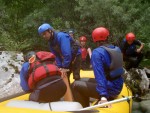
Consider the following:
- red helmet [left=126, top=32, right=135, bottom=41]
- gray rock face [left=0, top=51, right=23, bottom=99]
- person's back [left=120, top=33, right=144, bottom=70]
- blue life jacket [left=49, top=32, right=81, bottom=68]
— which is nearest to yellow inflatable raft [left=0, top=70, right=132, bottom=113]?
blue life jacket [left=49, top=32, right=81, bottom=68]

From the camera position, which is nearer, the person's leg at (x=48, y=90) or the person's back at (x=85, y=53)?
the person's leg at (x=48, y=90)

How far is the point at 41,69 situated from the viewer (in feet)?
16.5

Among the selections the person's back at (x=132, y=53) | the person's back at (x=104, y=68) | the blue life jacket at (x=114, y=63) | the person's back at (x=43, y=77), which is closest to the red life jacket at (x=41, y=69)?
the person's back at (x=43, y=77)

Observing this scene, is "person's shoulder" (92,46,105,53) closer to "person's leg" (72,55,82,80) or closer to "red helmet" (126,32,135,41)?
"person's leg" (72,55,82,80)

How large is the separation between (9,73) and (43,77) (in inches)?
149

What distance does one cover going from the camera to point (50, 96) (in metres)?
5.25

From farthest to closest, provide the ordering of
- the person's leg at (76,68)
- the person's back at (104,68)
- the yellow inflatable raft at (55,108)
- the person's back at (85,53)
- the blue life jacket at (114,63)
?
the person's back at (85,53), the person's leg at (76,68), the blue life jacket at (114,63), the person's back at (104,68), the yellow inflatable raft at (55,108)

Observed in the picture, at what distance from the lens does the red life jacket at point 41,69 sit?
16.5 ft

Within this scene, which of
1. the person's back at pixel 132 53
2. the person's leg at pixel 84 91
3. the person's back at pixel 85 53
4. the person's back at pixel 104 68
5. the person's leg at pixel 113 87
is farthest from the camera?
the person's back at pixel 132 53

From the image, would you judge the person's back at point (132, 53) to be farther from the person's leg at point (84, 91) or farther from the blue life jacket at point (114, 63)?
the blue life jacket at point (114, 63)

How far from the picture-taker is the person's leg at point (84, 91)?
18.7ft

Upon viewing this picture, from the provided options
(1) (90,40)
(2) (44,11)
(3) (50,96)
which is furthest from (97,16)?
(3) (50,96)

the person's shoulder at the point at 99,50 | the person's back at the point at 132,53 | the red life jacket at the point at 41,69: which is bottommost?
the person's back at the point at 132,53

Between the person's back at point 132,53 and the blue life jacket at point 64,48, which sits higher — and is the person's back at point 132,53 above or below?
below
